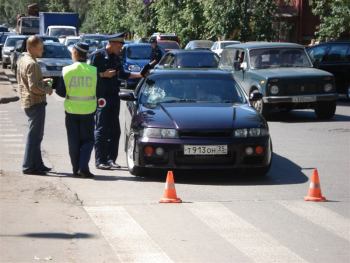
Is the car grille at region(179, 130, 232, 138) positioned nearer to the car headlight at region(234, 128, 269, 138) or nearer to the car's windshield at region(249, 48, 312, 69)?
the car headlight at region(234, 128, 269, 138)

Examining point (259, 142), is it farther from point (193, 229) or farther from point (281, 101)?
point (281, 101)

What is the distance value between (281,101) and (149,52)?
45.1 feet

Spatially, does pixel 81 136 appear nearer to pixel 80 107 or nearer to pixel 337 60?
pixel 80 107

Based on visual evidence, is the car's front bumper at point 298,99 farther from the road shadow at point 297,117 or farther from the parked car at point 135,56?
the parked car at point 135,56

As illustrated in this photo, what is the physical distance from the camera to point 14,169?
1289 cm

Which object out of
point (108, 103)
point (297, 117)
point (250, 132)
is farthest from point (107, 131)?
point (297, 117)

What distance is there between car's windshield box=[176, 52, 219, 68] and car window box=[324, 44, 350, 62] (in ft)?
11.3

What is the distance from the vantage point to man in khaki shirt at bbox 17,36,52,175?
1206 cm

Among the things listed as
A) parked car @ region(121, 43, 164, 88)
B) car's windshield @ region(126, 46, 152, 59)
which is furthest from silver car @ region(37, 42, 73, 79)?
car's windshield @ region(126, 46, 152, 59)

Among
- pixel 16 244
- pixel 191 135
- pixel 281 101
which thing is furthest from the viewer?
pixel 281 101

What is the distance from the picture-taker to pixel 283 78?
67.6ft

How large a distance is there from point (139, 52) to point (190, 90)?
68.6 feet

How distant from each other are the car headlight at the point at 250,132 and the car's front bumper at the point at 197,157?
61 mm

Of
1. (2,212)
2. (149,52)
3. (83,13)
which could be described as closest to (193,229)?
(2,212)
